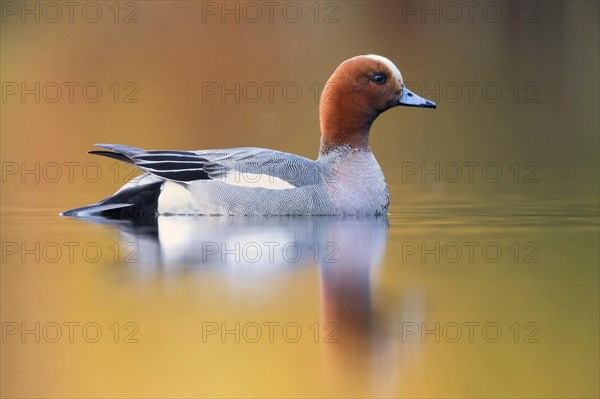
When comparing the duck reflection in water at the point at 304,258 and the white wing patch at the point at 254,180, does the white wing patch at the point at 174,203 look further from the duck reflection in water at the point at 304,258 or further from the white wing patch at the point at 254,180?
the white wing patch at the point at 254,180

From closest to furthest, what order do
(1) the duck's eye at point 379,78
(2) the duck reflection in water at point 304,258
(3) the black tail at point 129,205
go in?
(2) the duck reflection in water at point 304,258 → (3) the black tail at point 129,205 → (1) the duck's eye at point 379,78

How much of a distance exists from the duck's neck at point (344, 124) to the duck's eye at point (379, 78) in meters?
0.21

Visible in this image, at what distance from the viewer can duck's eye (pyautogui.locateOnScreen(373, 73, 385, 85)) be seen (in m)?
7.36

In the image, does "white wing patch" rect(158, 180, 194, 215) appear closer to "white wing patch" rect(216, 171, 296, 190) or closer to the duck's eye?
"white wing patch" rect(216, 171, 296, 190)

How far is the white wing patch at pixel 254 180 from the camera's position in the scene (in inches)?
276

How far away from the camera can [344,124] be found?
7441mm

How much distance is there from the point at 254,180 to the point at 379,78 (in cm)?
112

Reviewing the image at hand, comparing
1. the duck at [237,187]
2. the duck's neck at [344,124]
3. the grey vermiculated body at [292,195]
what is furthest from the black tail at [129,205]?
the duck's neck at [344,124]

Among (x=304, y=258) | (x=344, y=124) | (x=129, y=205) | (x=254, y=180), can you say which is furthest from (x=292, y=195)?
(x=304, y=258)

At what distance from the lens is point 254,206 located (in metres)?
7.02

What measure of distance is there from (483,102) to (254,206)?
756cm

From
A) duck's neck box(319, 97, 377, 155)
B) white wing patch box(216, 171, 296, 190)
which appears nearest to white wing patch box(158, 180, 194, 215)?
white wing patch box(216, 171, 296, 190)

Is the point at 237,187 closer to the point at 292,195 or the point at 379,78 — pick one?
the point at 292,195

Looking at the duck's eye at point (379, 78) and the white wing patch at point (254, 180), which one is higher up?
the duck's eye at point (379, 78)
